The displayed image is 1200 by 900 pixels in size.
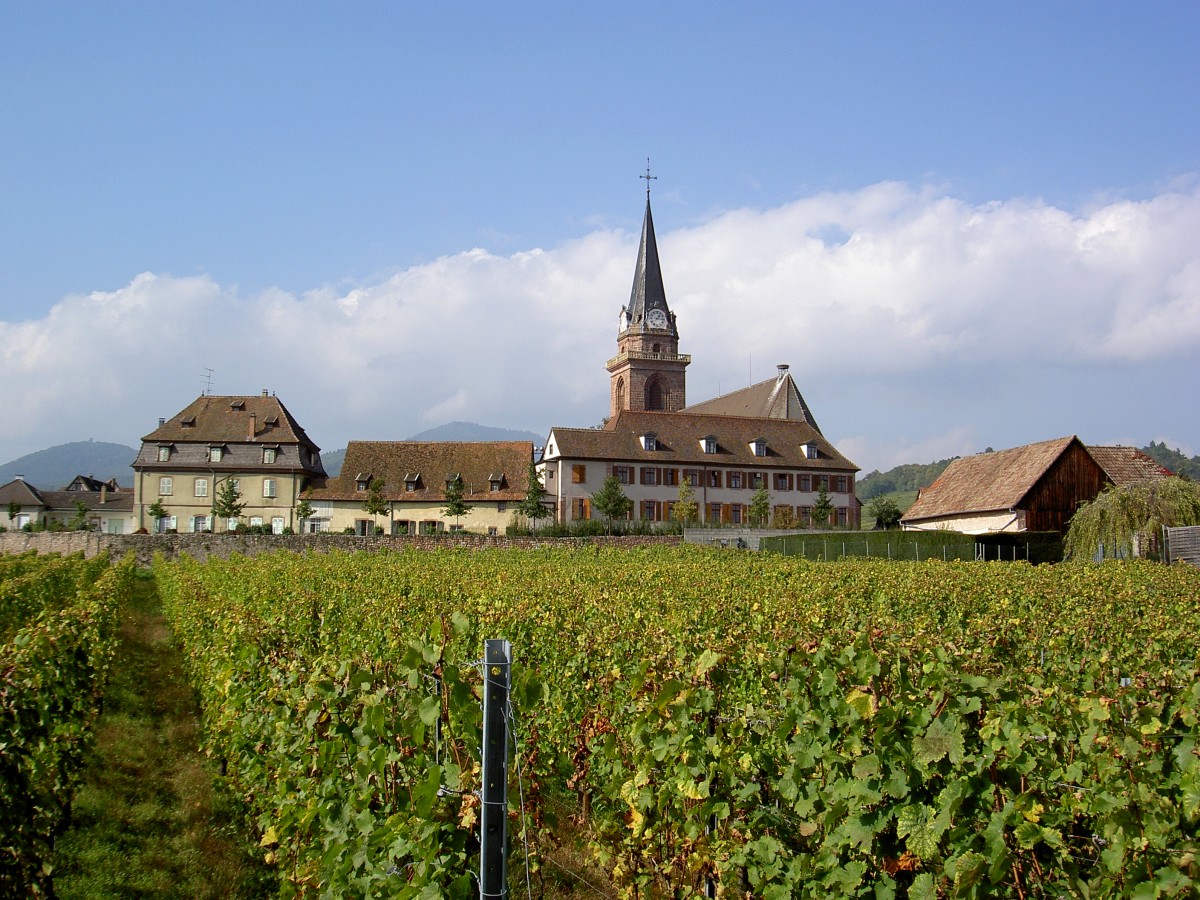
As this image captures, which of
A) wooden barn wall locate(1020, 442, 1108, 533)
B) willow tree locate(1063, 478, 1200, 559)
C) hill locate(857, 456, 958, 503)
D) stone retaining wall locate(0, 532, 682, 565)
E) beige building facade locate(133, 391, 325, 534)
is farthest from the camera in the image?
hill locate(857, 456, 958, 503)

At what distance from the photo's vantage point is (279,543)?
Result: 4356 centimetres

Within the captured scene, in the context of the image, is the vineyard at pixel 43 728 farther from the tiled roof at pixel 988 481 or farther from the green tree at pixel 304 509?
the green tree at pixel 304 509

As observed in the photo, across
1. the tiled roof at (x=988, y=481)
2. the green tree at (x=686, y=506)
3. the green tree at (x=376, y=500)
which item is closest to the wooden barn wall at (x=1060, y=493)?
the tiled roof at (x=988, y=481)

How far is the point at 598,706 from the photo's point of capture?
745 cm

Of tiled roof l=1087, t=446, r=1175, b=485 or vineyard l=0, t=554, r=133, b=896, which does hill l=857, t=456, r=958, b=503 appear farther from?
vineyard l=0, t=554, r=133, b=896

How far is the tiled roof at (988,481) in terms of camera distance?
43.8 metres

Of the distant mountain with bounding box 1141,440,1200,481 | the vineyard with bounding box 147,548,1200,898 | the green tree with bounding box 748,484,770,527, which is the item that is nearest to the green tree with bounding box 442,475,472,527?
the green tree with bounding box 748,484,770,527

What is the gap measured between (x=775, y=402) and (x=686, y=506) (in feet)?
64.0

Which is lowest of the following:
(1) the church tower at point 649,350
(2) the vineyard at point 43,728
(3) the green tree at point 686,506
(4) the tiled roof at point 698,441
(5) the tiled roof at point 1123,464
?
(2) the vineyard at point 43,728

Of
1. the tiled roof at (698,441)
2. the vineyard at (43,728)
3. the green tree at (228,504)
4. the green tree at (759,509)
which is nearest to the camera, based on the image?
the vineyard at (43,728)

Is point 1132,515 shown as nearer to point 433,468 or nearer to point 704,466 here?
point 704,466

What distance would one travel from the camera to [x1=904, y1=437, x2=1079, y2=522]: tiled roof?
4375 centimetres

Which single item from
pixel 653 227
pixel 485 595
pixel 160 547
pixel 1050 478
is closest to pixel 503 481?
pixel 160 547

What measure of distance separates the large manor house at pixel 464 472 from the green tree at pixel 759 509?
90cm
